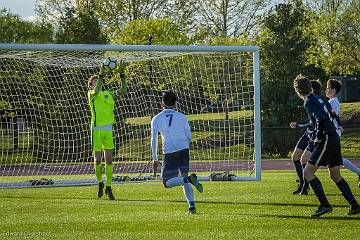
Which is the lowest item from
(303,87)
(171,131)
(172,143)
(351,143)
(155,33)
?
(351,143)

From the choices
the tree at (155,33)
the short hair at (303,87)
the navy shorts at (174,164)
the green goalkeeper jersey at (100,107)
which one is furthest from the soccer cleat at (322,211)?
the tree at (155,33)

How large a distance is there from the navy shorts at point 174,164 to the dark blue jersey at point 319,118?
2046 mm

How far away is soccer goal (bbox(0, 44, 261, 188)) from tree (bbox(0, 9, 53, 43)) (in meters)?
24.7

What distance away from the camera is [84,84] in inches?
1054

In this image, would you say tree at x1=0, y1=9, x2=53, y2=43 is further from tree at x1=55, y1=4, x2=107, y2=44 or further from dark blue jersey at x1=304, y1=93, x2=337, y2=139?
dark blue jersey at x1=304, y1=93, x2=337, y2=139

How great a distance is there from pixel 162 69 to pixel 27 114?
431cm

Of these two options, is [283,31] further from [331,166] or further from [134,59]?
[331,166]

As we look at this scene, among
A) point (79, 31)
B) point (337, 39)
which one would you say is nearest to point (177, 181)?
point (79, 31)

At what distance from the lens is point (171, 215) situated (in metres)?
13.1

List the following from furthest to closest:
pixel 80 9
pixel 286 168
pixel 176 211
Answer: pixel 80 9
pixel 286 168
pixel 176 211

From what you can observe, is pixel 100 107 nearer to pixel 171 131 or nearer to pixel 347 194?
pixel 171 131

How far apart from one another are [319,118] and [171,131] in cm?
227

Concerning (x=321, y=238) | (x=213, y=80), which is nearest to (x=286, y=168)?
(x=213, y=80)

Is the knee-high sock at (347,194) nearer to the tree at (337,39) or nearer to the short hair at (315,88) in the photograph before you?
the short hair at (315,88)
